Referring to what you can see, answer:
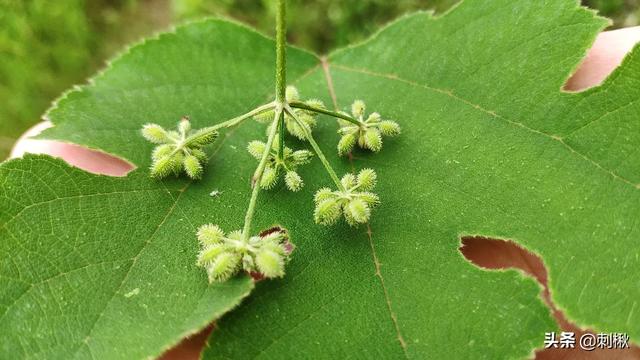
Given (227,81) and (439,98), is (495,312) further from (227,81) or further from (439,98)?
(227,81)

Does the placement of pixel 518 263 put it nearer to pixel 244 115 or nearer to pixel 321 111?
pixel 321 111

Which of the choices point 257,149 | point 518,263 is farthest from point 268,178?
point 518,263

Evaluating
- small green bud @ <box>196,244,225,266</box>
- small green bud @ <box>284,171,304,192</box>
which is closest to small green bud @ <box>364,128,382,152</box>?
small green bud @ <box>284,171,304,192</box>

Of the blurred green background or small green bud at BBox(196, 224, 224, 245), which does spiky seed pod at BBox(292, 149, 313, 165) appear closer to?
small green bud at BBox(196, 224, 224, 245)

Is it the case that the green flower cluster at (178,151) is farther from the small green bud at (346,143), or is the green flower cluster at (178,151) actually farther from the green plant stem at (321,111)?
the small green bud at (346,143)

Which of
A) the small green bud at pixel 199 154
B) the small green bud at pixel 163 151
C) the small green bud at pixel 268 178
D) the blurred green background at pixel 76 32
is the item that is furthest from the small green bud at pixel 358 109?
the blurred green background at pixel 76 32

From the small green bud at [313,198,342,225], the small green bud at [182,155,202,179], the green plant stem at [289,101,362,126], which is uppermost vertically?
the green plant stem at [289,101,362,126]
